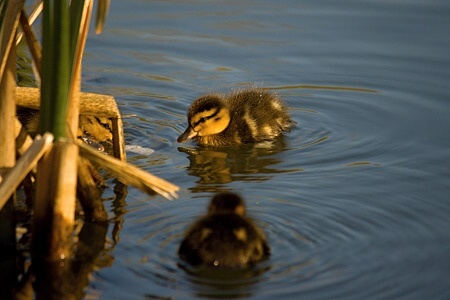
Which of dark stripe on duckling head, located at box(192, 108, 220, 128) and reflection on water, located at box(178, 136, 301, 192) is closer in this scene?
reflection on water, located at box(178, 136, 301, 192)

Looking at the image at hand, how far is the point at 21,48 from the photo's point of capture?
23.8 feet

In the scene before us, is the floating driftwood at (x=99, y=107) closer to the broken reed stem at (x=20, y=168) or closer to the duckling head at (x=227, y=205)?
the duckling head at (x=227, y=205)

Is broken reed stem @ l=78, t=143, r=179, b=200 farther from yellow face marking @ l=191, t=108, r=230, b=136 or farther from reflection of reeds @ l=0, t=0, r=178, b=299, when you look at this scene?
yellow face marking @ l=191, t=108, r=230, b=136

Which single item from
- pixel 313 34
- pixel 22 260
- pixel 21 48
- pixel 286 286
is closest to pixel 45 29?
pixel 22 260

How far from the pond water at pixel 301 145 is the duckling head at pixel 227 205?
0.21m

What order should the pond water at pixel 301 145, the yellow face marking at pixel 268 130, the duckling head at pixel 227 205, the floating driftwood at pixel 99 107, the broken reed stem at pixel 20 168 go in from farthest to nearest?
the yellow face marking at pixel 268 130 < the floating driftwood at pixel 99 107 < the duckling head at pixel 227 205 < the pond water at pixel 301 145 < the broken reed stem at pixel 20 168

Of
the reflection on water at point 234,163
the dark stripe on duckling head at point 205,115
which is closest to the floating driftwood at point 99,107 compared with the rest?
the reflection on water at point 234,163

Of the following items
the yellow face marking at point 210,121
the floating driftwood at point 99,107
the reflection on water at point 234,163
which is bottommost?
the reflection on water at point 234,163

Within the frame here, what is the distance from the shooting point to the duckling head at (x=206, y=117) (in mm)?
6125

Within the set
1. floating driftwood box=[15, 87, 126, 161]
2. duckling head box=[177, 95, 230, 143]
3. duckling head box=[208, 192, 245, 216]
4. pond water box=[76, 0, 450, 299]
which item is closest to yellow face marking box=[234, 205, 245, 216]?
duckling head box=[208, 192, 245, 216]

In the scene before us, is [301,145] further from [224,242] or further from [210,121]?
[224,242]

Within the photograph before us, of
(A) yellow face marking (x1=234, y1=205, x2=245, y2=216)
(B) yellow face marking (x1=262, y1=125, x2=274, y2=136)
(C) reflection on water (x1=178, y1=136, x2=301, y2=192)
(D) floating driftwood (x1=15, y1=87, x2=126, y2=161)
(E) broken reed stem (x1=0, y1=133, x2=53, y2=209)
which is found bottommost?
(C) reflection on water (x1=178, y1=136, x2=301, y2=192)

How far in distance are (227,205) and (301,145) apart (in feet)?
5.85

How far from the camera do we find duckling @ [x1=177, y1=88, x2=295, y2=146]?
620cm
